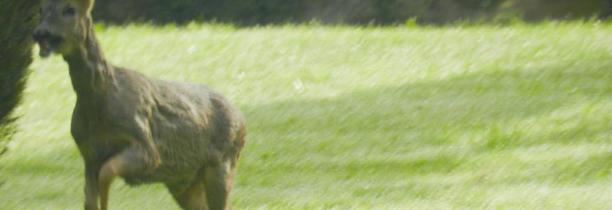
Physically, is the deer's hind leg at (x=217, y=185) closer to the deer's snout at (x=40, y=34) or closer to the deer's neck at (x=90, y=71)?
the deer's neck at (x=90, y=71)

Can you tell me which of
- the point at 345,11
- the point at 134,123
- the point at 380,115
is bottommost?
the point at 345,11

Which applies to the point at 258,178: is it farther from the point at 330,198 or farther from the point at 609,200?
the point at 609,200

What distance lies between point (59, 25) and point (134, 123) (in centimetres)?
68

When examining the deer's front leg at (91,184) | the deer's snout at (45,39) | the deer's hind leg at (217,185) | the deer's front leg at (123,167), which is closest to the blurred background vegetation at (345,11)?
the deer's hind leg at (217,185)

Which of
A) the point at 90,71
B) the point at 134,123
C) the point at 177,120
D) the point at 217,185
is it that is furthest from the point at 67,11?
the point at 217,185

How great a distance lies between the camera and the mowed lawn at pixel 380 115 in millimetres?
11445

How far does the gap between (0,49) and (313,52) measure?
704 centimetres

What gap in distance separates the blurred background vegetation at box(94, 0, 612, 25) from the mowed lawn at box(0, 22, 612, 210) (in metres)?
1.81

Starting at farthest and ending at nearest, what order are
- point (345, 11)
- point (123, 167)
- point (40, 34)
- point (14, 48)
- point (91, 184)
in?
point (345, 11) < point (14, 48) < point (91, 184) < point (123, 167) < point (40, 34)

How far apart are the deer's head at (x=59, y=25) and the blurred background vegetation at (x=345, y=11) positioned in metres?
12.3

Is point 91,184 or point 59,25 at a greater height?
point 59,25

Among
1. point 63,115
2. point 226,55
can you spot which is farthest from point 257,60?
point 63,115

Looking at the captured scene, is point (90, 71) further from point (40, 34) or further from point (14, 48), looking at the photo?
point (14, 48)

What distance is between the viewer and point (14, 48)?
9.44m
